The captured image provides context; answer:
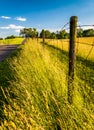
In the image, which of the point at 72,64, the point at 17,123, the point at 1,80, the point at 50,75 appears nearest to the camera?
the point at 17,123

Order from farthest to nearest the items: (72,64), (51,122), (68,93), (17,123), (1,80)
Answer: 1. (1,80)
2. (72,64)
3. (68,93)
4. (51,122)
5. (17,123)

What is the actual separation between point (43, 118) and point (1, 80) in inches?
196

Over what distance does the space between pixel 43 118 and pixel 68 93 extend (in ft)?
3.31

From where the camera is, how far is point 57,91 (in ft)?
16.8

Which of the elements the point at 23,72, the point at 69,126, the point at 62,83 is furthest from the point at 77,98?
the point at 23,72

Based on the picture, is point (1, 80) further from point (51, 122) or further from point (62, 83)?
point (51, 122)

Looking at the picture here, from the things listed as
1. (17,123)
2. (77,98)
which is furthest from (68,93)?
(17,123)

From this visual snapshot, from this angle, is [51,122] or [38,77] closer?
[51,122]

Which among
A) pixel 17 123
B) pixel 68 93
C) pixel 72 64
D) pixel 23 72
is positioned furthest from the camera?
pixel 23 72

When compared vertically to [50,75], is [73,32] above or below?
above

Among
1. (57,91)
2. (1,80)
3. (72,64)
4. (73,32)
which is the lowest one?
(1,80)

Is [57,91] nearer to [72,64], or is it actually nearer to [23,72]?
[72,64]

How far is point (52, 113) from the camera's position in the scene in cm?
425

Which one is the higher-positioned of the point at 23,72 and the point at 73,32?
the point at 73,32
